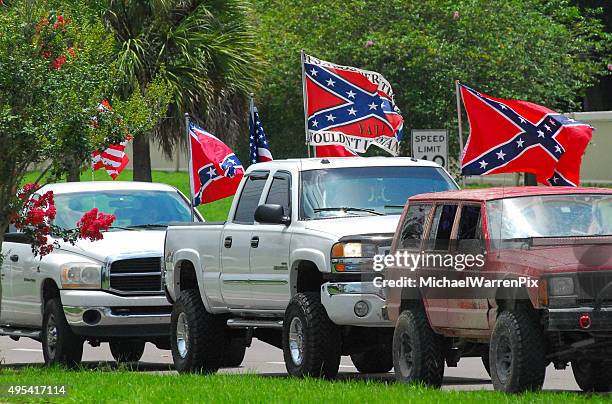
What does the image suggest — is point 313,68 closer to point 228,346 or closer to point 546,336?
point 228,346

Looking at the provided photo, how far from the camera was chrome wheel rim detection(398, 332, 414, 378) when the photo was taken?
1306cm

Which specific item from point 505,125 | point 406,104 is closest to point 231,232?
point 505,125

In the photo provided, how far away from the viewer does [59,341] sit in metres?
17.4

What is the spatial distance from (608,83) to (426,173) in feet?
125

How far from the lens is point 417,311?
13.1m

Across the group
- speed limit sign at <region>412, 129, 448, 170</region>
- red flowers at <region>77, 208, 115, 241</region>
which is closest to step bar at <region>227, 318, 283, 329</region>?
red flowers at <region>77, 208, 115, 241</region>

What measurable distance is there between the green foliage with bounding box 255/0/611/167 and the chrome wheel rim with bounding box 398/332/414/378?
19956 mm

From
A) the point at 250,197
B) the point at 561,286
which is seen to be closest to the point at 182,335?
the point at 250,197

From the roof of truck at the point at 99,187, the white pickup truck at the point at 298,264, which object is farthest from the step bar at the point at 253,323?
the roof of truck at the point at 99,187

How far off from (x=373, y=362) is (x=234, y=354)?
2.06 meters

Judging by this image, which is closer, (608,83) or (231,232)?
(231,232)

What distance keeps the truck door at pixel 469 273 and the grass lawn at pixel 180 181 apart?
29.4 m

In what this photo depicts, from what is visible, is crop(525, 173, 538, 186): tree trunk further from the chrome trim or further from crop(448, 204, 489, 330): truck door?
crop(448, 204, 489, 330): truck door

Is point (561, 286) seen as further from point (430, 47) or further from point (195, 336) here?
point (430, 47)
